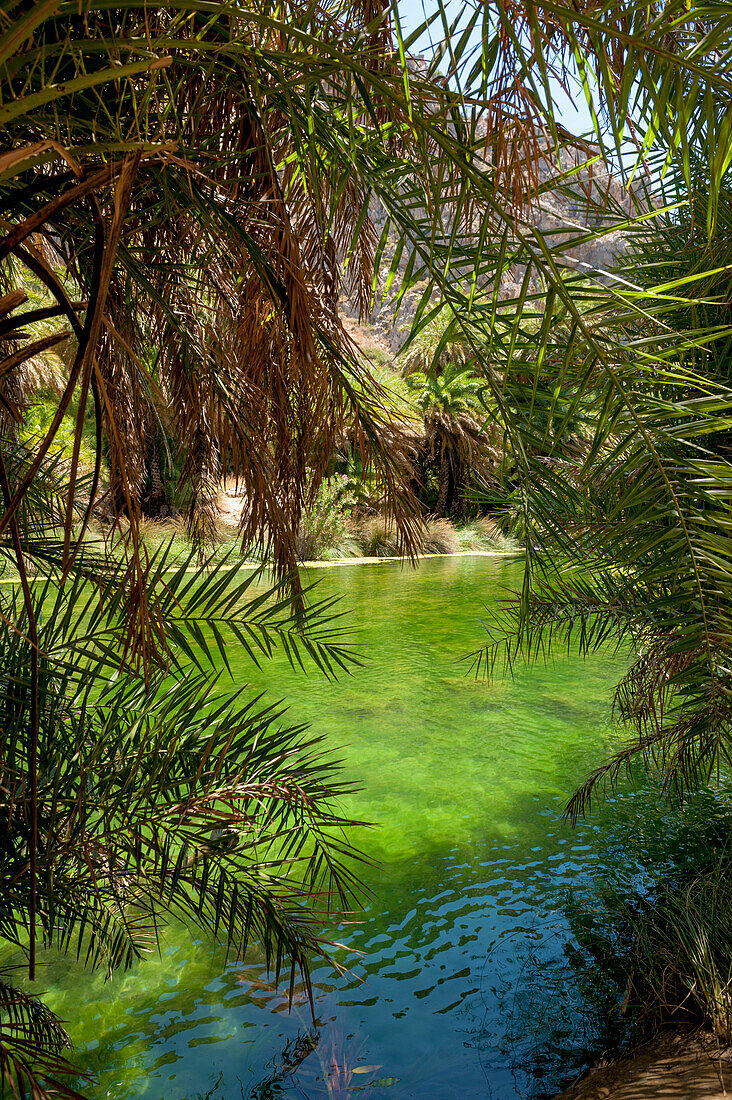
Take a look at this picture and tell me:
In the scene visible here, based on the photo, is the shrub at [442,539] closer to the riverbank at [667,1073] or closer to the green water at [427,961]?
the green water at [427,961]

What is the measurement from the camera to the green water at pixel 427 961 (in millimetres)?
2699

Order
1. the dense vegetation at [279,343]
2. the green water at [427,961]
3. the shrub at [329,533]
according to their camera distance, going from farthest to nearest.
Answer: the shrub at [329,533] < the green water at [427,961] < the dense vegetation at [279,343]

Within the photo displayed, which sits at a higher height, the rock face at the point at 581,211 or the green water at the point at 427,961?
the rock face at the point at 581,211

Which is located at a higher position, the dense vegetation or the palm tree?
the palm tree

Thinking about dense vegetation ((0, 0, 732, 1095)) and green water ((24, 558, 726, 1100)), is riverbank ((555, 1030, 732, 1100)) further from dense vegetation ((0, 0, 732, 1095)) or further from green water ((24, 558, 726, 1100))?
dense vegetation ((0, 0, 732, 1095))

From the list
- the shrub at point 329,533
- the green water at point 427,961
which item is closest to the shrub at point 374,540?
the shrub at point 329,533

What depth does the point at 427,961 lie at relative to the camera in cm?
336

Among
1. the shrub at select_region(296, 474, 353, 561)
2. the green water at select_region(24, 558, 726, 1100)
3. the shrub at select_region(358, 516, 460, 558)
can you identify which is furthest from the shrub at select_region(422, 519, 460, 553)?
the green water at select_region(24, 558, 726, 1100)

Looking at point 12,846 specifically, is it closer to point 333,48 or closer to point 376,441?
point 376,441

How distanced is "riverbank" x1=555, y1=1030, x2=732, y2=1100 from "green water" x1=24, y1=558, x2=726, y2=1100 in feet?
0.73

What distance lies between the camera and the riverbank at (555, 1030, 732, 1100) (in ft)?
7.14

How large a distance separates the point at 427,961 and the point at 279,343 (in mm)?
2733

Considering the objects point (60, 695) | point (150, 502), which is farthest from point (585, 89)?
point (150, 502)

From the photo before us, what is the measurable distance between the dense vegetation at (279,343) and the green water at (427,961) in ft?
2.60
